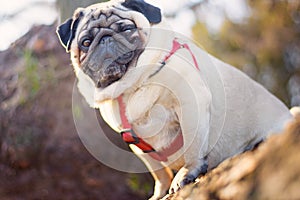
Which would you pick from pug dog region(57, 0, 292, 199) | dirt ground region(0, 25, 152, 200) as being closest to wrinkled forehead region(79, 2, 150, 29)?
pug dog region(57, 0, 292, 199)

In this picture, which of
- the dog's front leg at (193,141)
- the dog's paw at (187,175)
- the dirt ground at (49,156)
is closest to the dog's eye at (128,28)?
the dog's front leg at (193,141)

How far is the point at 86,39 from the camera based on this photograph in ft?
7.50

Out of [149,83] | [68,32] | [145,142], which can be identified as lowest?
[145,142]

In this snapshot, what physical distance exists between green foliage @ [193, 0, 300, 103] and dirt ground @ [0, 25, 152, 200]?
245cm

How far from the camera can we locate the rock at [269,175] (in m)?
0.64

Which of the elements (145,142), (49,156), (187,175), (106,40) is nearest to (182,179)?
(187,175)

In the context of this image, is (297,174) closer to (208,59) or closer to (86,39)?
(86,39)

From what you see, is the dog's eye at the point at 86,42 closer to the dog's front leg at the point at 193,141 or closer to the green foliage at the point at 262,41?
the dog's front leg at the point at 193,141

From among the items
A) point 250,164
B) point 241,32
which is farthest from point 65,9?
point 250,164

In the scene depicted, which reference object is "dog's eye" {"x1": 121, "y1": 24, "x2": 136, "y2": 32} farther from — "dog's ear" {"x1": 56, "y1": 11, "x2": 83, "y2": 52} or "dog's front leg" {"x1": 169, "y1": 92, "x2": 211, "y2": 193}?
"dog's front leg" {"x1": 169, "y1": 92, "x2": 211, "y2": 193}

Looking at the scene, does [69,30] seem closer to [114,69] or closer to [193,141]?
[114,69]

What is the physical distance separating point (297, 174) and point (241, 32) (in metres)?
6.22

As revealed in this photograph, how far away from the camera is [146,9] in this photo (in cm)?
232

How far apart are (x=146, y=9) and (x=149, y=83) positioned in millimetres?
350
